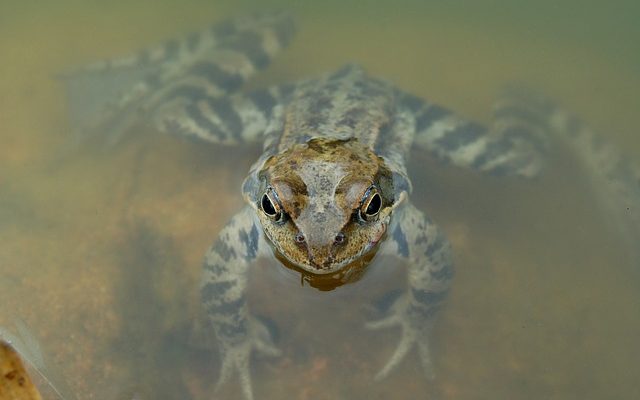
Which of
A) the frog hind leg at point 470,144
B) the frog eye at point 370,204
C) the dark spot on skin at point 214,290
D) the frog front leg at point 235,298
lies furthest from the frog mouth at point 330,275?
the frog hind leg at point 470,144

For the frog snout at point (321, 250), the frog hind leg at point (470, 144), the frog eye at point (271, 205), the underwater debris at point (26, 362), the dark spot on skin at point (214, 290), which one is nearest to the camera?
the underwater debris at point (26, 362)

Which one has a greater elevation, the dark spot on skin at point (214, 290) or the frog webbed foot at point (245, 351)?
the dark spot on skin at point (214, 290)

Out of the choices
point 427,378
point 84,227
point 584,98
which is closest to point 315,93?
point 84,227

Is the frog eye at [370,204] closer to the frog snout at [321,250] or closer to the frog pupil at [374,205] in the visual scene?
the frog pupil at [374,205]

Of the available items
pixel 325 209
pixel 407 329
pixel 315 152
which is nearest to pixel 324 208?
pixel 325 209

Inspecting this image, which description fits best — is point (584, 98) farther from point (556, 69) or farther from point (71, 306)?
point (71, 306)

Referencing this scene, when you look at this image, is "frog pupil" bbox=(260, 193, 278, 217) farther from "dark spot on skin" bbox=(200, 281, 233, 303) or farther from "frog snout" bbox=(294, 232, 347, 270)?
"dark spot on skin" bbox=(200, 281, 233, 303)
